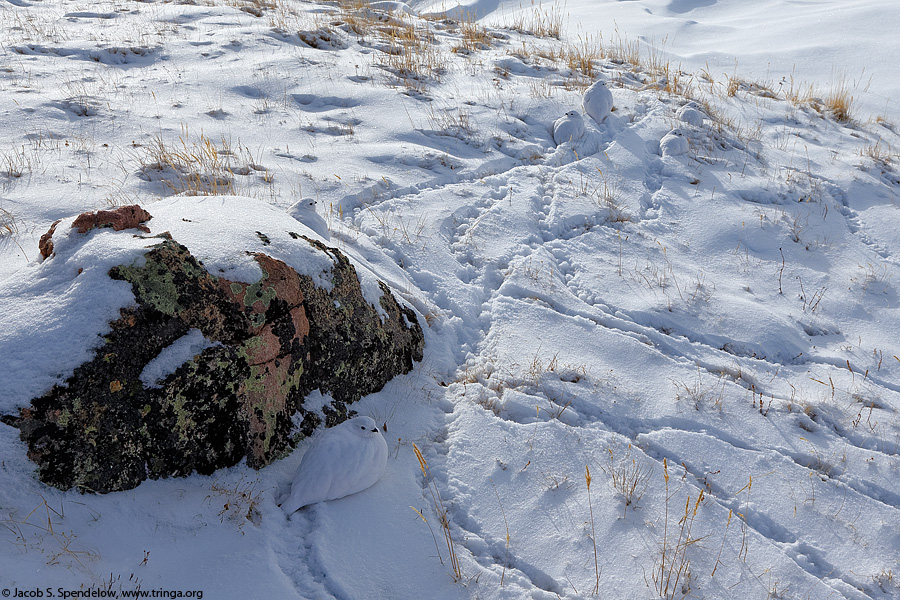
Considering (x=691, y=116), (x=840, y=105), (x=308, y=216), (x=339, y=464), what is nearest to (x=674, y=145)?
(x=691, y=116)

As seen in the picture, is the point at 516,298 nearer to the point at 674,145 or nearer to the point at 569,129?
the point at 569,129

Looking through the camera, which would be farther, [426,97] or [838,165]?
[426,97]

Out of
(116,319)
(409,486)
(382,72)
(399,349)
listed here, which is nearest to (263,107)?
(382,72)

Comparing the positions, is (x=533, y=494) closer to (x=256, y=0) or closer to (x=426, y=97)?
(x=426, y=97)

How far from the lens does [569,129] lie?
660 centimetres

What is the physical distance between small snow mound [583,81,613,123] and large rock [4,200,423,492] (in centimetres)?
532

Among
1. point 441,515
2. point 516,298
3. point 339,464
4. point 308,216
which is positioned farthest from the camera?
point 516,298

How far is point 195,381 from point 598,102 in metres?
6.33

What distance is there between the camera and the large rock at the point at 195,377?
6.83ft

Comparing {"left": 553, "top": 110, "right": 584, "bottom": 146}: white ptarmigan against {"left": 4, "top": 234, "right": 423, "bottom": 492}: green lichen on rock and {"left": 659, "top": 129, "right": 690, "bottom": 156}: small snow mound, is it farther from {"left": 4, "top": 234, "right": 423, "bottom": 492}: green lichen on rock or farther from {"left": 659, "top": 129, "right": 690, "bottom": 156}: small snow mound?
{"left": 4, "top": 234, "right": 423, "bottom": 492}: green lichen on rock

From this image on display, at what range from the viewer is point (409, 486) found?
2686 millimetres

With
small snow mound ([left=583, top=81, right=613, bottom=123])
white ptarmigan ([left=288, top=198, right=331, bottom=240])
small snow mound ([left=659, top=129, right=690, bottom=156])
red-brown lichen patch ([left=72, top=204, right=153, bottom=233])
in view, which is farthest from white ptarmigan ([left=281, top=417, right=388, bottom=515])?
small snow mound ([left=583, top=81, right=613, bottom=123])

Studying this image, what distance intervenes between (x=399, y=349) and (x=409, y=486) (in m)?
0.90

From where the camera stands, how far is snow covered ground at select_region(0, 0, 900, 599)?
2.27m
